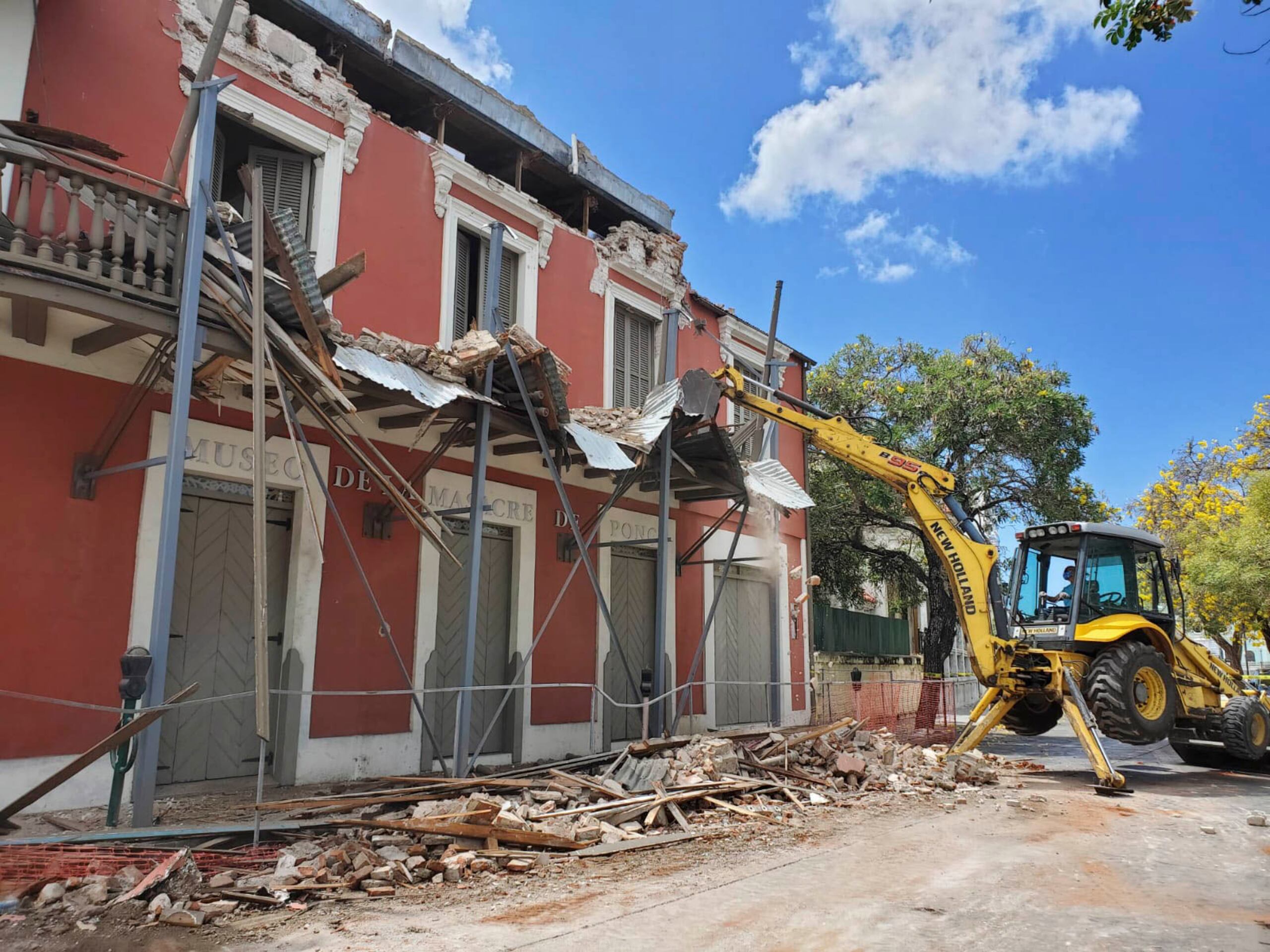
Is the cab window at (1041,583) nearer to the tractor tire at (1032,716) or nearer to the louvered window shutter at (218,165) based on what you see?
the tractor tire at (1032,716)

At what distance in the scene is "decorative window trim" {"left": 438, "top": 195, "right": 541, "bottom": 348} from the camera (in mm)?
11281

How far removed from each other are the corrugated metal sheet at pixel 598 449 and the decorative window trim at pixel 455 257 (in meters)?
2.18

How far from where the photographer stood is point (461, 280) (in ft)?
38.8

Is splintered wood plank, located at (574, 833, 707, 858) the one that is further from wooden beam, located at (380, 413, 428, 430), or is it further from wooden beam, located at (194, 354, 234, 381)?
wooden beam, located at (380, 413, 428, 430)

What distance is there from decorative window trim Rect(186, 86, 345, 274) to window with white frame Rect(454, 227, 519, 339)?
179cm

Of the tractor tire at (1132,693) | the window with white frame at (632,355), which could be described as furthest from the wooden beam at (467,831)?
the window with white frame at (632,355)

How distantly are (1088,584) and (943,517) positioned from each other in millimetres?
2034

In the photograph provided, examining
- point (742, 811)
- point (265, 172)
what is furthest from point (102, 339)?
point (742, 811)

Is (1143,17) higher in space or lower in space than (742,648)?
higher

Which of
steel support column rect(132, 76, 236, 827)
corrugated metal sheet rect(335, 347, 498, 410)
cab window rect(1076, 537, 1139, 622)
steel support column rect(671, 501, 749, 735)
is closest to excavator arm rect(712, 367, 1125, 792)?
cab window rect(1076, 537, 1139, 622)

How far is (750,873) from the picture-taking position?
6266 millimetres

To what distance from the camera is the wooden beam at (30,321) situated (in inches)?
269

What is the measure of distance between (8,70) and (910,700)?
48.5 ft

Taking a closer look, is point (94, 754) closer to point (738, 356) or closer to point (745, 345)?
point (738, 356)
